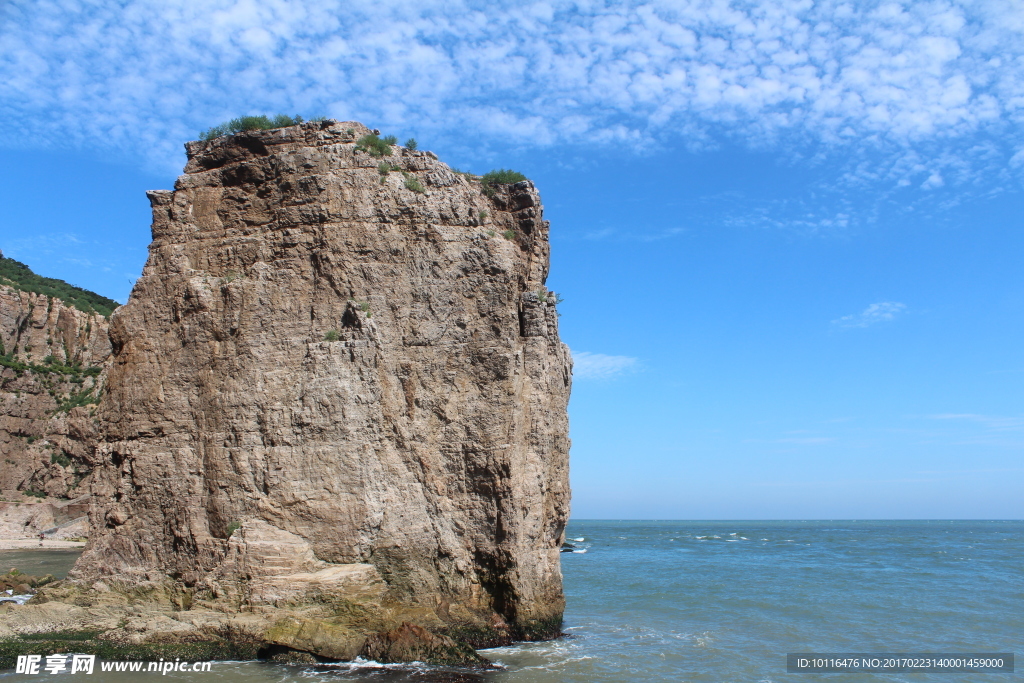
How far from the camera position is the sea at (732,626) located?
998 cm

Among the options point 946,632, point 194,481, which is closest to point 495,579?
point 194,481

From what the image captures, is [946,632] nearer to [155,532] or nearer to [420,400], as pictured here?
[420,400]

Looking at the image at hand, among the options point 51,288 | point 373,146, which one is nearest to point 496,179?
point 373,146

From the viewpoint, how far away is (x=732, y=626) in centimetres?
1588

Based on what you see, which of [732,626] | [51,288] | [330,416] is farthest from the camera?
[51,288]

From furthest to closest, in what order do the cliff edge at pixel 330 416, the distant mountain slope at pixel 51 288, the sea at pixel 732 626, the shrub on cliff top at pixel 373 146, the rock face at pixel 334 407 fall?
1. the distant mountain slope at pixel 51 288
2. the shrub on cliff top at pixel 373 146
3. the rock face at pixel 334 407
4. the cliff edge at pixel 330 416
5. the sea at pixel 732 626

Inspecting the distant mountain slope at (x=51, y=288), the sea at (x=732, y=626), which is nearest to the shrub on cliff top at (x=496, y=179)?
the sea at (x=732, y=626)

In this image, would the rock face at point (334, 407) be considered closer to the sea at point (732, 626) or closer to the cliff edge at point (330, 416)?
the cliff edge at point (330, 416)

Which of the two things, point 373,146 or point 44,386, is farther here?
point 44,386

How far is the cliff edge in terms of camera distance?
35.2 feet

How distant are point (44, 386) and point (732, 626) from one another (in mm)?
44830

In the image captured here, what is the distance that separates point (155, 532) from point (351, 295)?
5.22m

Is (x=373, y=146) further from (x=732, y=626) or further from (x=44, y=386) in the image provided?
(x=44, y=386)

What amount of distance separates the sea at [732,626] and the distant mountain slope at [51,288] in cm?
2963
